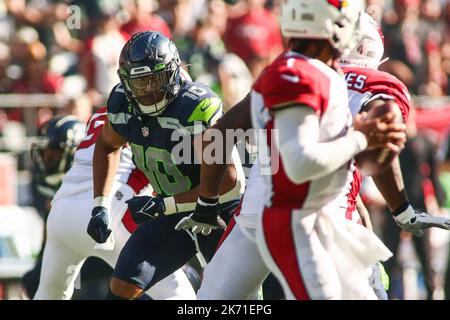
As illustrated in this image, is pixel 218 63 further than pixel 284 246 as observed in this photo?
Yes

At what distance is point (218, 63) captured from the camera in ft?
33.4

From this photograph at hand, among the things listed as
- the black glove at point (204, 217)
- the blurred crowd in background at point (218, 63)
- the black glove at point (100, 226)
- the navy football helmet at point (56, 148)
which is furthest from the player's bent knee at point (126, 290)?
the blurred crowd in background at point (218, 63)

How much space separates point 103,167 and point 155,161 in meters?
0.29

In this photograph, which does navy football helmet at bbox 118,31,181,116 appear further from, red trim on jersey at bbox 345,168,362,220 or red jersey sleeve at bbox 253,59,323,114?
red jersey sleeve at bbox 253,59,323,114

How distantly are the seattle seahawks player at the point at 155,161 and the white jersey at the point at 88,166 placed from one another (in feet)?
2.47

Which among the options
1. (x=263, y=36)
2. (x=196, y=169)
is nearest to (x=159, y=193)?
(x=196, y=169)

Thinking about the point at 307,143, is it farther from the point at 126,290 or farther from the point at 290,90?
the point at 126,290

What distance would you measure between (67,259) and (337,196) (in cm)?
271

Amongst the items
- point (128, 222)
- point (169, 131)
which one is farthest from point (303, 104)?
point (128, 222)
